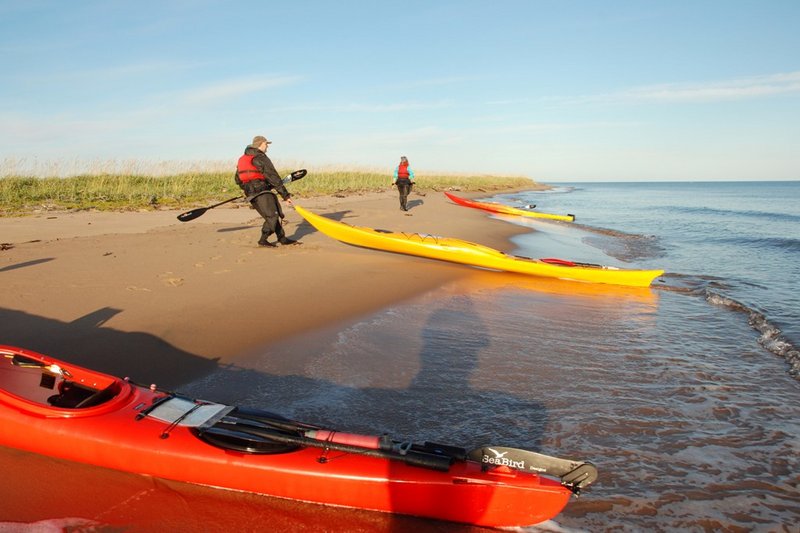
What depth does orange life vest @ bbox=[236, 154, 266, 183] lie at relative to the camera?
7629 mm

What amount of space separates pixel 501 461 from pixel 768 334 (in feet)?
15.1

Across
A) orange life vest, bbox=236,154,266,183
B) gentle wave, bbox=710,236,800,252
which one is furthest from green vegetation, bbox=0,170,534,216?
gentle wave, bbox=710,236,800,252

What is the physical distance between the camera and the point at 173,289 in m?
5.30

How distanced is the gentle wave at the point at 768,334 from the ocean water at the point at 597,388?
23mm

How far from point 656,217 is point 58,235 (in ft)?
73.6

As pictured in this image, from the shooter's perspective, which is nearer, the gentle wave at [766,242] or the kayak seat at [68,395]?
the kayak seat at [68,395]

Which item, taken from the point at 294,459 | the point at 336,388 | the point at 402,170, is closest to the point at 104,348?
the point at 336,388

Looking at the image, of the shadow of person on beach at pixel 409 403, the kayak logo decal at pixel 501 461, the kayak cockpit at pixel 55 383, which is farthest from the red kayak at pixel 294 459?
the shadow of person on beach at pixel 409 403

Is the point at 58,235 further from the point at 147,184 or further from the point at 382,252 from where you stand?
the point at 147,184

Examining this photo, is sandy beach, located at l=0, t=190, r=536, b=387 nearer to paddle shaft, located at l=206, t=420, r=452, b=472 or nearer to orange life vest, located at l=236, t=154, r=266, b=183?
orange life vest, located at l=236, t=154, r=266, b=183

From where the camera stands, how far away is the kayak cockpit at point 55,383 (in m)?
2.81

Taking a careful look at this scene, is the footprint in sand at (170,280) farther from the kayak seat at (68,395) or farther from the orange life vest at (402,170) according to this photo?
the orange life vest at (402,170)

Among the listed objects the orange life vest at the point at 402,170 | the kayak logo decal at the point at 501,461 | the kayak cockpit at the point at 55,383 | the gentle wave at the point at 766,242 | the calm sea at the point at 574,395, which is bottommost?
the calm sea at the point at 574,395

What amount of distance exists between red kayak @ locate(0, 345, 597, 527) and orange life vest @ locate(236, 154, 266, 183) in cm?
544
